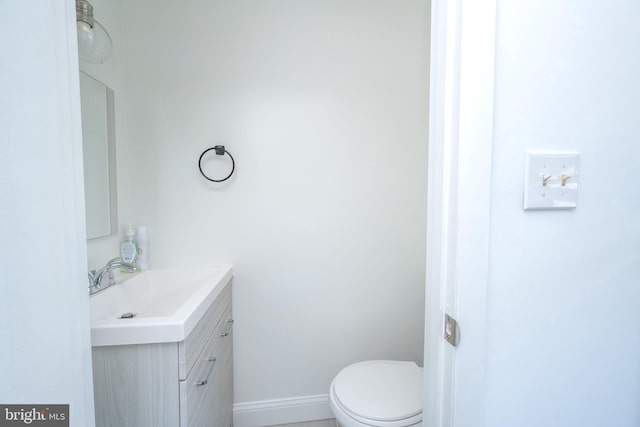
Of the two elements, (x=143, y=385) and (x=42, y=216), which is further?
(x=143, y=385)

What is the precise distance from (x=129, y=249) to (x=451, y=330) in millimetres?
1427

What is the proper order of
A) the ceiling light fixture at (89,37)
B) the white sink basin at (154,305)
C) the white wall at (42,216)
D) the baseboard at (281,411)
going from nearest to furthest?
the white wall at (42,216) → the white sink basin at (154,305) → the ceiling light fixture at (89,37) → the baseboard at (281,411)

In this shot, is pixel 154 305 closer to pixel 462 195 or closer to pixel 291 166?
pixel 291 166

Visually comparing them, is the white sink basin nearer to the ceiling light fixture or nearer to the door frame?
the door frame

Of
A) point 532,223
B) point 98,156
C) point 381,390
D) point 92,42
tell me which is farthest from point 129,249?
point 532,223

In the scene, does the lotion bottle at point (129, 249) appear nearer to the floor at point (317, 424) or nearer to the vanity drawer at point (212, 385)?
the vanity drawer at point (212, 385)

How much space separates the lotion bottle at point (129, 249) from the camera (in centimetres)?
123

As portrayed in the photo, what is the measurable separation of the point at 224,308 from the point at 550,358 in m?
1.22

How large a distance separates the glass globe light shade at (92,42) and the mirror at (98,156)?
0.36ft

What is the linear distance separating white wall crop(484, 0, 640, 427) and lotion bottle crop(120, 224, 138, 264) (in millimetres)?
1488

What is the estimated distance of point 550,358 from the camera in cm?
54

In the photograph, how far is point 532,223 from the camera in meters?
0.52

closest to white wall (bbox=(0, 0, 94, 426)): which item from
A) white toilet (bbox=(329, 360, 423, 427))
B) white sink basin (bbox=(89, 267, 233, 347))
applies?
white sink basin (bbox=(89, 267, 233, 347))

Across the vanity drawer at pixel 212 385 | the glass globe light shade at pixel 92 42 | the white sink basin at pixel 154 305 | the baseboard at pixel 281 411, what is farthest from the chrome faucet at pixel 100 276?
the baseboard at pixel 281 411
